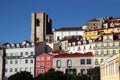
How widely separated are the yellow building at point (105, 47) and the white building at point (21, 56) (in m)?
19.3

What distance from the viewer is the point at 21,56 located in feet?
407

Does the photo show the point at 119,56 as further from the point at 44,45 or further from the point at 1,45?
the point at 1,45

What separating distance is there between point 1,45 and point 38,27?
109 ft

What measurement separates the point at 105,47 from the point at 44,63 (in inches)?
722

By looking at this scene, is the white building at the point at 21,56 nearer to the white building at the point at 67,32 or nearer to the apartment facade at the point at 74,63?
the apartment facade at the point at 74,63

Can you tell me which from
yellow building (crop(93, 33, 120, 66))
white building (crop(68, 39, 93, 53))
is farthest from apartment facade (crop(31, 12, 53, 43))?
yellow building (crop(93, 33, 120, 66))

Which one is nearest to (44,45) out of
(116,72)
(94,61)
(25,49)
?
(25,49)

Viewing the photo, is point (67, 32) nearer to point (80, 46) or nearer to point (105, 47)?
point (80, 46)

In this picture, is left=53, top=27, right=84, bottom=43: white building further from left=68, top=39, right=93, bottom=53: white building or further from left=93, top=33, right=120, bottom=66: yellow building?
left=93, top=33, right=120, bottom=66: yellow building

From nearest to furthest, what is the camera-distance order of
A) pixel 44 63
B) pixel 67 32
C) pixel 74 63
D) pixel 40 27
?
pixel 74 63 < pixel 44 63 < pixel 67 32 < pixel 40 27

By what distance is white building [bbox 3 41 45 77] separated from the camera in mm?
121000

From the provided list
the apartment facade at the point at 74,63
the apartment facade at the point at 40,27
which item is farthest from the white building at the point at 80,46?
the apartment facade at the point at 40,27

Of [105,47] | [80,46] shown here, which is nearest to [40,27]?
[80,46]

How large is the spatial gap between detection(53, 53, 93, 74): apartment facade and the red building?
3922 mm
